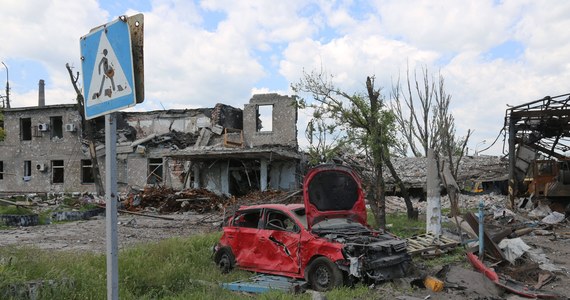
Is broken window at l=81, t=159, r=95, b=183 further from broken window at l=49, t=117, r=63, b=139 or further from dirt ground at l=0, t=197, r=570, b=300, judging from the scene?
dirt ground at l=0, t=197, r=570, b=300

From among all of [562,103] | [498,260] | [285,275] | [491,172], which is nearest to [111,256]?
[285,275]

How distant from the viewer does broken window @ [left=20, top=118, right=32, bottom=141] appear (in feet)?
111

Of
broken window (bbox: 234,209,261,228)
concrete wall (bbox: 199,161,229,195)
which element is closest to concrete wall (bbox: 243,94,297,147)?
concrete wall (bbox: 199,161,229,195)

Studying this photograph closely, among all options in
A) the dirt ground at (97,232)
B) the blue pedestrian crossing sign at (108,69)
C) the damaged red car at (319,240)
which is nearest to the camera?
the blue pedestrian crossing sign at (108,69)

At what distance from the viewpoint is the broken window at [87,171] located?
32.0m

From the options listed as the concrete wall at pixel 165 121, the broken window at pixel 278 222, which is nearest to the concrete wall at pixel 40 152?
the concrete wall at pixel 165 121

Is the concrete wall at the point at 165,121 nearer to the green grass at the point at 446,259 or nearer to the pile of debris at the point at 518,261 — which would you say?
the pile of debris at the point at 518,261

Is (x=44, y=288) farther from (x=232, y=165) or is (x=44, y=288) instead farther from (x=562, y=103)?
(x=232, y=165)

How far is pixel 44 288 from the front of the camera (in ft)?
18.3

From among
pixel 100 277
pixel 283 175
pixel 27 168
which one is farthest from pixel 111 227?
pixel 27 168

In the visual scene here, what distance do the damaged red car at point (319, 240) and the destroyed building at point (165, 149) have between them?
1333 centimetres

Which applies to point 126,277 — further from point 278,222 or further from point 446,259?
point 446,259

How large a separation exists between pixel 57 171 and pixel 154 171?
28.5ft

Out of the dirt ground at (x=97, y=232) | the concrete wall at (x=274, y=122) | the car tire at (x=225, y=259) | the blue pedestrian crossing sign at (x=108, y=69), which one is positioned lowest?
the dirt ground at (x=97, y=232)
